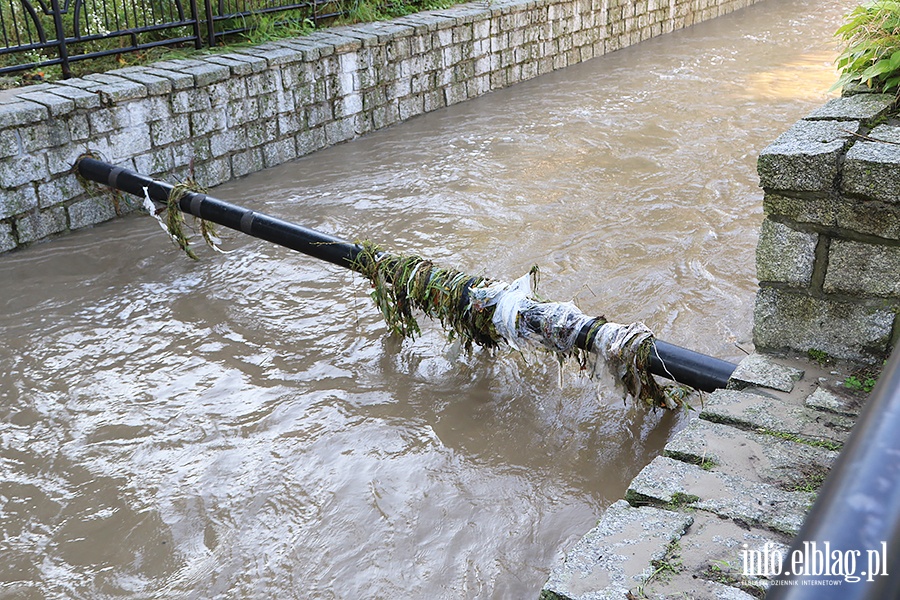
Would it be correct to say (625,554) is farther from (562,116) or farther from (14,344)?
(562,116)

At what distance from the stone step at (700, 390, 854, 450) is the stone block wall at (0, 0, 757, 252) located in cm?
457

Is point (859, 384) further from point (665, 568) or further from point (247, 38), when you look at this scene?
point (247, 38)

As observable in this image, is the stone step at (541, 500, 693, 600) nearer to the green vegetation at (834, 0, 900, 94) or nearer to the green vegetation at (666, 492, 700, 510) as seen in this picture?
the green vegetation at (666, 492, 700, 510)

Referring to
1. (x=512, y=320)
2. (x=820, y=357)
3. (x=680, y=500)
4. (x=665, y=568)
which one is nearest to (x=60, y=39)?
(x=512, y=320)

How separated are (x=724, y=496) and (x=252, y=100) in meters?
5.88

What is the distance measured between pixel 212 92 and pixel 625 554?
577cm

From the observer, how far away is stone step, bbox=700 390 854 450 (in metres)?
2.55

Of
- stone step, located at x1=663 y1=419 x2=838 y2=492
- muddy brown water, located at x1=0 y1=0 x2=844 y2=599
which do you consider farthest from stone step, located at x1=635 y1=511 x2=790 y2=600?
muddy brown water, located at x1=0 y1=0 x2=844 y2=599

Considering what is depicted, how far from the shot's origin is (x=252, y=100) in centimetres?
712

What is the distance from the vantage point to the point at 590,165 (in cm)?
741

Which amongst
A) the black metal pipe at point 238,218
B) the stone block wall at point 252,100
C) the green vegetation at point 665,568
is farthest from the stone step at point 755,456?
the stone block wall at point 252,100

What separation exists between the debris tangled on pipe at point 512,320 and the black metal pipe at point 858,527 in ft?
9.74

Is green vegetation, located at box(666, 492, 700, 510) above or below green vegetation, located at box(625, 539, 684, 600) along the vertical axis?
below

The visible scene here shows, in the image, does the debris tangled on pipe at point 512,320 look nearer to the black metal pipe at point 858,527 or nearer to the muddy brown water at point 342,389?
the muddy brown water at point 342,389
